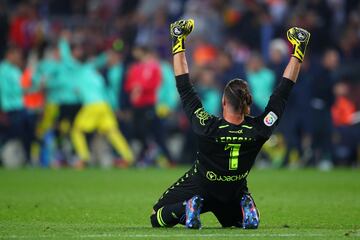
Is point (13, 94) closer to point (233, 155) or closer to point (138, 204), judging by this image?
point (138, 204)

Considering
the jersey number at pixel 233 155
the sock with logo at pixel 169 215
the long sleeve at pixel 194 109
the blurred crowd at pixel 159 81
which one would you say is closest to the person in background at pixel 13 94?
the blurred crowd at pixel 159 81

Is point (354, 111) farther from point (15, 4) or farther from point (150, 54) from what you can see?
point (15, 4)

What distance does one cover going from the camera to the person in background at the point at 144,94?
2325 cm

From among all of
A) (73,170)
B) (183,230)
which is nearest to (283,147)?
(73,170)

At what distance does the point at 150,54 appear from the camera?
76.0ft

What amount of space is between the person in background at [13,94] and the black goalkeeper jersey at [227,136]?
14.7 metres

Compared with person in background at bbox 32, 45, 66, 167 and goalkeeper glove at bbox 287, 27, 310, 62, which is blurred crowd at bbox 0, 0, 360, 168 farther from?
goalkeeper glove at bbox 287, 27, 310, 62

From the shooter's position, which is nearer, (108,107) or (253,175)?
(253,175)

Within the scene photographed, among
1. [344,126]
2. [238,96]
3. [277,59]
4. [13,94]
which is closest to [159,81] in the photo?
[277,59]

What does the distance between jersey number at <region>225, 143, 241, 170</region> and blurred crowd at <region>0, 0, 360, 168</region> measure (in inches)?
532

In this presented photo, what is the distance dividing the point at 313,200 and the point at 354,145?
9829 mm

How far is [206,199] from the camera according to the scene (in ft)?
32.3

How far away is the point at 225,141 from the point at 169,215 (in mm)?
970

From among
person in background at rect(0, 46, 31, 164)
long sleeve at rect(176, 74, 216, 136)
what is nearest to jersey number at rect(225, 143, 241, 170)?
long sleeve at rect(176, 74, 216, 136)
